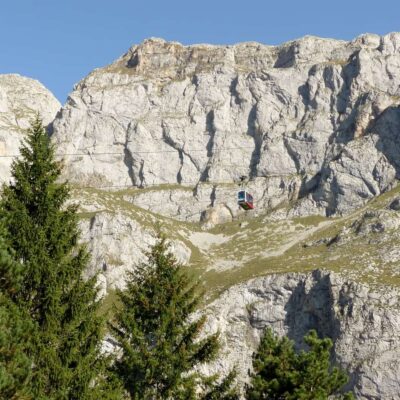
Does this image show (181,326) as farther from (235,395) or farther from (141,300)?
(235,395)

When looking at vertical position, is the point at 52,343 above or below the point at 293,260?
below

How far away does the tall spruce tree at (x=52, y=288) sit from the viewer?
2406 centimetres

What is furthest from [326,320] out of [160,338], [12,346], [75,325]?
[12,346]

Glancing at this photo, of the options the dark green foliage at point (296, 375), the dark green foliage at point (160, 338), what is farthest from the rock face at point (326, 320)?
the dark green foliage at point (160, 338)

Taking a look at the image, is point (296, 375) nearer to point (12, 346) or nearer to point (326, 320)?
point (12, 346)

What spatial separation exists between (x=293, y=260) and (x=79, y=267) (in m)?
163

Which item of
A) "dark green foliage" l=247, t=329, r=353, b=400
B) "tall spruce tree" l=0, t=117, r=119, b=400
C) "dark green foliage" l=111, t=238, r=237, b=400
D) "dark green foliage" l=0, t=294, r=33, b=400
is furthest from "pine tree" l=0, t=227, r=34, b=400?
"dark green foliage" l=247, t=329, r=353, b=400

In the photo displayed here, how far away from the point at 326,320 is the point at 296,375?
428 feet

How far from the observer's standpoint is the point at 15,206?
25766 millimetres

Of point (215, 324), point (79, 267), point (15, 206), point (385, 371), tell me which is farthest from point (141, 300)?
point (215, 324)

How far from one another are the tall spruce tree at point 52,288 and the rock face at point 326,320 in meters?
121

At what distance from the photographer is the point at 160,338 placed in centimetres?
3089

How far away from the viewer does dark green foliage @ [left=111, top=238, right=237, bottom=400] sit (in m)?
30.1

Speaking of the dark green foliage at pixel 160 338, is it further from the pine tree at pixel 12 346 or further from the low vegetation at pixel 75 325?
the pine tree at pixel 12 346
